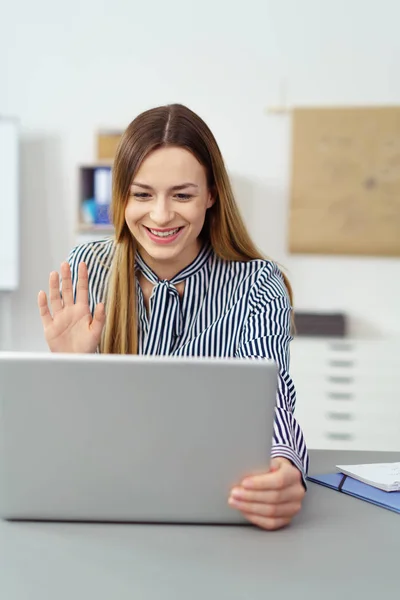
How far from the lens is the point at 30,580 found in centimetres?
97

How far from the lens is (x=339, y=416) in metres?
3.83

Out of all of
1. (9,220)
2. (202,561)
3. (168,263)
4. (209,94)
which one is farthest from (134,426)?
(209,94)

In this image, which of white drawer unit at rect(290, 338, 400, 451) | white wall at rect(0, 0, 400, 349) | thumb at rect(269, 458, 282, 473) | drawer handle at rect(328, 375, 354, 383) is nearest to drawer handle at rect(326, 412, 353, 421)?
white drawer unit at rect(290, 338, 400, 451)

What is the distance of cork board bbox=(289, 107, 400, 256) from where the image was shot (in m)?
4.01

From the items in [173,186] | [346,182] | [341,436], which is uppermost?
[346,182]

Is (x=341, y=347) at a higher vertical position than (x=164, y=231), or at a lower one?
lower

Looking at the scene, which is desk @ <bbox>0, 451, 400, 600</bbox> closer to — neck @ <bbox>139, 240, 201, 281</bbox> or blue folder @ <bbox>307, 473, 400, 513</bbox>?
blue folder @ <bbox>307, 473, 400, 513</bbox>

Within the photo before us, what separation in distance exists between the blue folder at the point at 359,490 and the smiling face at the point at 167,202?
0.59 m

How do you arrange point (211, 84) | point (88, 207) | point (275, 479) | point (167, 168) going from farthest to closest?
point (211, 84), point (88, 207), point (167, 168), point (275, 479)

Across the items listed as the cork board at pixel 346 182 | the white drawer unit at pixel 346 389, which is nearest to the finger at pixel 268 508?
the white drawer unit at pixel 346 389

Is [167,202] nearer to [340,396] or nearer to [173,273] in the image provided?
[173,273]

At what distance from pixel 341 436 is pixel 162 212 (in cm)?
244

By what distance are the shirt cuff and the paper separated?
0.39 ft

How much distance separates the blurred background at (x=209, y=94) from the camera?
402 cm
